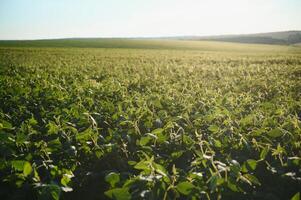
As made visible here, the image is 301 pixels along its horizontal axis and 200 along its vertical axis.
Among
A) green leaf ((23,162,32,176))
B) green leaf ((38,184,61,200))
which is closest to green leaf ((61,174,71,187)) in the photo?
green leaf ((23,162,32,176))

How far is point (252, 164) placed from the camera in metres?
2.16

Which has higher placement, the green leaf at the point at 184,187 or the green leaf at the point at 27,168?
the green leaf at the point at 27,168

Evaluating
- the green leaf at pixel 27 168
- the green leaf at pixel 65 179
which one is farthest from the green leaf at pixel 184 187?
the green leaf at pixel 27 168

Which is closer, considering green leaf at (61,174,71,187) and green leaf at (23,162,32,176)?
green leaf at (23,162,32,176)

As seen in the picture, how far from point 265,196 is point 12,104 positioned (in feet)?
14.8

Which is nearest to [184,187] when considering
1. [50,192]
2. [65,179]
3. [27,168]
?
[50,192]

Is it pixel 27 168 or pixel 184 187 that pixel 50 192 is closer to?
pixel 27 168

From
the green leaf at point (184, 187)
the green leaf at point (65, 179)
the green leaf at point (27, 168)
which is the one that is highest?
the green leaf at point (27, 168)

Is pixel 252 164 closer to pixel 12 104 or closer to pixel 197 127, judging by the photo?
pixel 197 127

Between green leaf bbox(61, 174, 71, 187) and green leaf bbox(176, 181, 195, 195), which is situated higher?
green leaf bbox(176, 181, 195, 195)

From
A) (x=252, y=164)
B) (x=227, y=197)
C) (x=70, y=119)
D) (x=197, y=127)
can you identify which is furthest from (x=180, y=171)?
(x=70, y=119)

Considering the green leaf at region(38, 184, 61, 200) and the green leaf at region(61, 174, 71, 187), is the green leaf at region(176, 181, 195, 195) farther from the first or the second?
the green leaf at region(61, 174, 71, 187)

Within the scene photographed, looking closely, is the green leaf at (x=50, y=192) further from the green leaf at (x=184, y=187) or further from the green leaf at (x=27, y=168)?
the green leaf at (x=184, y=187)

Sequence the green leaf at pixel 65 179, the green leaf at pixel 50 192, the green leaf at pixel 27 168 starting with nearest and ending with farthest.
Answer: the green leaf at pixel 50 192 → the green leaf at pixel 27 168 → the green leaf at pixel 65 179
